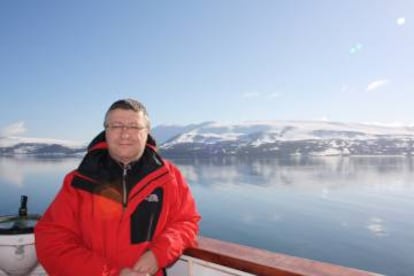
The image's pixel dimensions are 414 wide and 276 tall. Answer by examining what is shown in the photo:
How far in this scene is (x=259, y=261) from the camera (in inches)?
73.4

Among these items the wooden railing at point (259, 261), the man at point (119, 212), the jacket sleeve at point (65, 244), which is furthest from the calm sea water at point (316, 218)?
the jacket sleeve at point (65, 244)

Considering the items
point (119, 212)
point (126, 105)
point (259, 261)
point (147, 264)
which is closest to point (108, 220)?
point (119, 212)

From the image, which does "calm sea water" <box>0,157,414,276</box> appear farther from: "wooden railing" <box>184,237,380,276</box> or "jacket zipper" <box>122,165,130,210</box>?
"jacket zipper" <box>122,165,130,210</box>

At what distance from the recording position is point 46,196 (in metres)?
37.1

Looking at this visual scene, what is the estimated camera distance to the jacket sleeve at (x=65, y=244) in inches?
67.8

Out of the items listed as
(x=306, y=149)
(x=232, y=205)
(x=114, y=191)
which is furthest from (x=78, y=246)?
(x=306, y=149)

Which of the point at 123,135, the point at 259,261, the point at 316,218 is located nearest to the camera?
the point at 259,261

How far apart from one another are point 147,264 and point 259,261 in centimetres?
Result: 56

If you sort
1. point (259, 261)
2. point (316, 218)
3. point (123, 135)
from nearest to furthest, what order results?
point (259, 261)
point (123, 135)
point (316, 218)

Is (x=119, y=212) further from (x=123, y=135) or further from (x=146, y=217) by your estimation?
(x=123, y=135)

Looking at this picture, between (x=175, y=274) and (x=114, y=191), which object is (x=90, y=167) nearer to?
(x=114, y=191)

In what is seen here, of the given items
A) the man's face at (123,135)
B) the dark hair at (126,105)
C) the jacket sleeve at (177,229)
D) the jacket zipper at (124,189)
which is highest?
the dark hair at (126,105)

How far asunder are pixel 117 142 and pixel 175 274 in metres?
0.96

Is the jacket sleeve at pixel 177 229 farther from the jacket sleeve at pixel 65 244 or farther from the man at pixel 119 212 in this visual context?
the jacket sleeve at pixel 65 244
